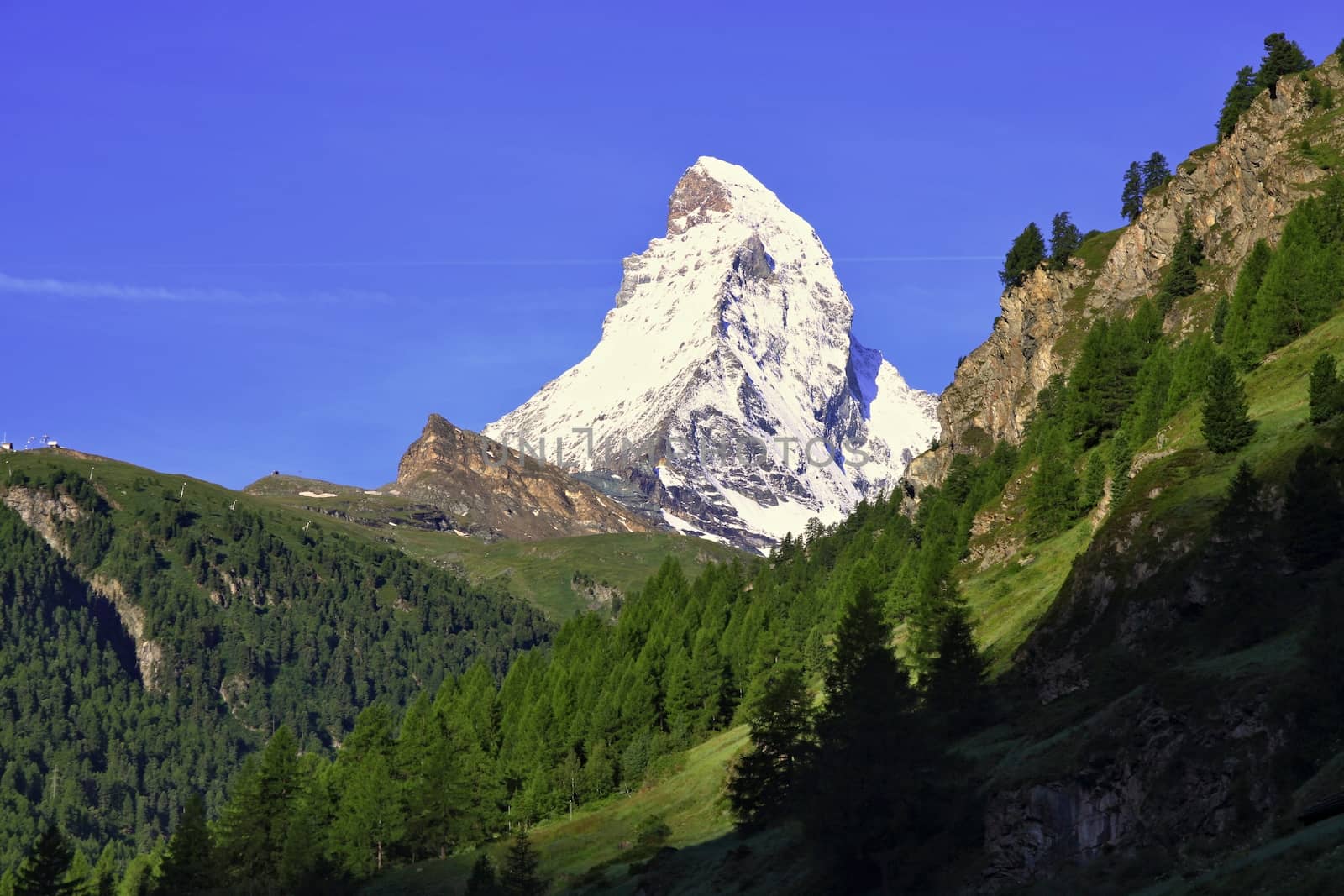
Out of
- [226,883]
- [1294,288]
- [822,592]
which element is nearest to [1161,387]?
[1294,288]

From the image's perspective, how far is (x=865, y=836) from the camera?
70.8 m

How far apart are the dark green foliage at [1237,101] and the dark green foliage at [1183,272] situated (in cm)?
1787

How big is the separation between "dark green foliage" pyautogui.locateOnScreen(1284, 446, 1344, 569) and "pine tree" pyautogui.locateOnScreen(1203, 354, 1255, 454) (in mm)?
15436

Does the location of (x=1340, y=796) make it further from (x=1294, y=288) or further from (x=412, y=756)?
(x=412, y=756)

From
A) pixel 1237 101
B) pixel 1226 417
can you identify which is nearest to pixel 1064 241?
pixel 1237 101

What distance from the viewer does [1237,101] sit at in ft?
586

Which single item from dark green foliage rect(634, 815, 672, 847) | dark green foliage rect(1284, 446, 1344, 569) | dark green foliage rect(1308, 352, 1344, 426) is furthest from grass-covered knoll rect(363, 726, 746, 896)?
dark green foliage rect(1308, 352, 1344, 426)

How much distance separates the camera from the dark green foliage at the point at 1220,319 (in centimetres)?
13550

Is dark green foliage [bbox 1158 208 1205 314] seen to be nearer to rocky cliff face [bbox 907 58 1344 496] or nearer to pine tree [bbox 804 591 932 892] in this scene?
rocky cliff face [bbox 907 58 1344 496]

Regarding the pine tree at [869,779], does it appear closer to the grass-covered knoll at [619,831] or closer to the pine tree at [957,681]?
the pine tree at [957,681]

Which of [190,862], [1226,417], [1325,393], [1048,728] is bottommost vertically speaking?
[1048,728]

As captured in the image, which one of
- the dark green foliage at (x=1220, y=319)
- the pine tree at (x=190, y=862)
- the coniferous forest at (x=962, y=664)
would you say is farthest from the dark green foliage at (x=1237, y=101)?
the pine tree at (x=190, y=862)

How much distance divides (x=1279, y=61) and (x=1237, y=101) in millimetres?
7544

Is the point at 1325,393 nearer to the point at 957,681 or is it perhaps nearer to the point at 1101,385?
the point at 957,681
